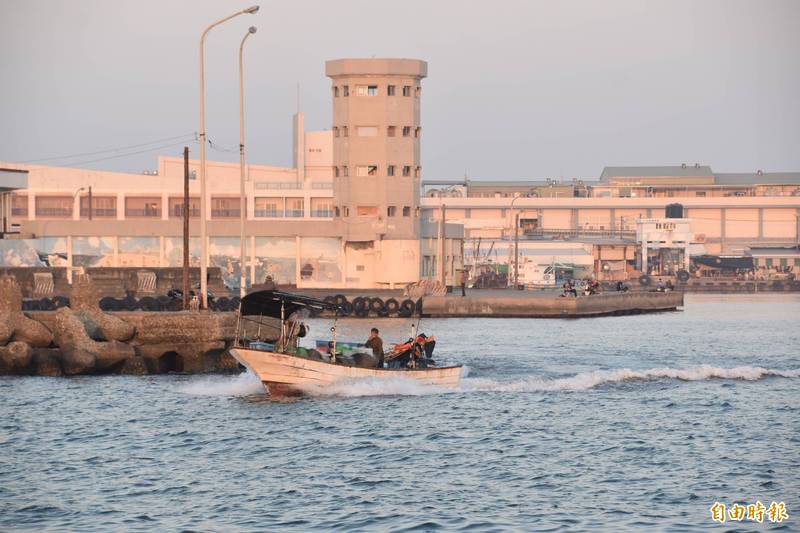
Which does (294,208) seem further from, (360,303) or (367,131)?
(360,303)

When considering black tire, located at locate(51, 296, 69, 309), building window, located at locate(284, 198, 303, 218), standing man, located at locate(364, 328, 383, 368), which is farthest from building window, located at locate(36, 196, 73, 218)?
standing man, located at locate(364, 328, 383, 368)

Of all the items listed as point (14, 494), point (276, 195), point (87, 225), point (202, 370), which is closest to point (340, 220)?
point (87, 225)

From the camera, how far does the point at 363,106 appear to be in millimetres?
100625

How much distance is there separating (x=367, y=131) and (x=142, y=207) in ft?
160

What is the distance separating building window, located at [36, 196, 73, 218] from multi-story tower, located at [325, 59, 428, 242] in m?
49.2

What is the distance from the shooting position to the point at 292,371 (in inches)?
1647

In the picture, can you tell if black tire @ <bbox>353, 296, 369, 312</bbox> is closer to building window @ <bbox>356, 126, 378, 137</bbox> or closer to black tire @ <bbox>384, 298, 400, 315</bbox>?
black tire @ <bbox>384, 298, 400, 315</bbox>

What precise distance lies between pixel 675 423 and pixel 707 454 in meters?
5.35

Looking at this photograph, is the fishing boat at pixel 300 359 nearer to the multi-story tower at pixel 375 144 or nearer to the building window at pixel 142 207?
the multi-story tower at pixel 375 144

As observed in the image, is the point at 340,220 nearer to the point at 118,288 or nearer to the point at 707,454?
the point at 118,288

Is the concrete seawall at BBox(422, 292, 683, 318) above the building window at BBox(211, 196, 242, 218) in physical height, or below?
below

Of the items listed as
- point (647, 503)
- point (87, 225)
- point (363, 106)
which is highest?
point (363, 106)

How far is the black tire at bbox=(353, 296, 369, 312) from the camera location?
292 feet

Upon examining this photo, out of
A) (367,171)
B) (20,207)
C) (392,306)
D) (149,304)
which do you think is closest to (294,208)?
(20,207)
